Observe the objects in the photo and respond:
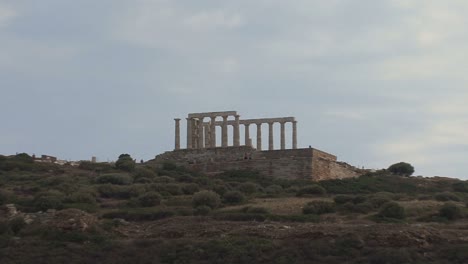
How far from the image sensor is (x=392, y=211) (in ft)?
132

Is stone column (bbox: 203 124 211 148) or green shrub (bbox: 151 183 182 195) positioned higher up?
stone column (bbox: 203 124 211 148)

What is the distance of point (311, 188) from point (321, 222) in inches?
506

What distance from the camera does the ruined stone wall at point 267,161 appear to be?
63438 millimetres

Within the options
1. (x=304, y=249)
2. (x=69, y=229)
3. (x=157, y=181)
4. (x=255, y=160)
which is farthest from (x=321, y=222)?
(x=255, y=160)

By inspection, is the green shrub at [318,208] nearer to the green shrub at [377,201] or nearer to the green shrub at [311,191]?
the green shrub at [377,201]

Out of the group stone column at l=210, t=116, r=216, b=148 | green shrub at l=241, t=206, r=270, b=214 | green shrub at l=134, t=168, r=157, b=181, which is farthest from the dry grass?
stone column at l=210, t=116, r=216, b=148

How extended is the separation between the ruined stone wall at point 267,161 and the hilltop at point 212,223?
24.7ft

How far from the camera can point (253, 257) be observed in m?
32.0

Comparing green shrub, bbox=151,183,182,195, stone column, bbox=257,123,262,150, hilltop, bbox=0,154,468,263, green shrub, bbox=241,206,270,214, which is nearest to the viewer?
hilltop, bbox=0,154,468,263

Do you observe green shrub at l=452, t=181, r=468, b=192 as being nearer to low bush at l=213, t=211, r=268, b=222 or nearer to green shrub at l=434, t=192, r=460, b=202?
green shrub at l=434, t=192, r=460, b=202

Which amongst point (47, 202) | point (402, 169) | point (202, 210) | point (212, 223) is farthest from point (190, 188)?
point (402, 169)

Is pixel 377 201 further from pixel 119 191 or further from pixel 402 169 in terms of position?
pixel 402 169

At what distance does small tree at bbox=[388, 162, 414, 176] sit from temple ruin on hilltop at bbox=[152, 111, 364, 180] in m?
3.15

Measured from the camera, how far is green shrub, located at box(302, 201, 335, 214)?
1629 inches
